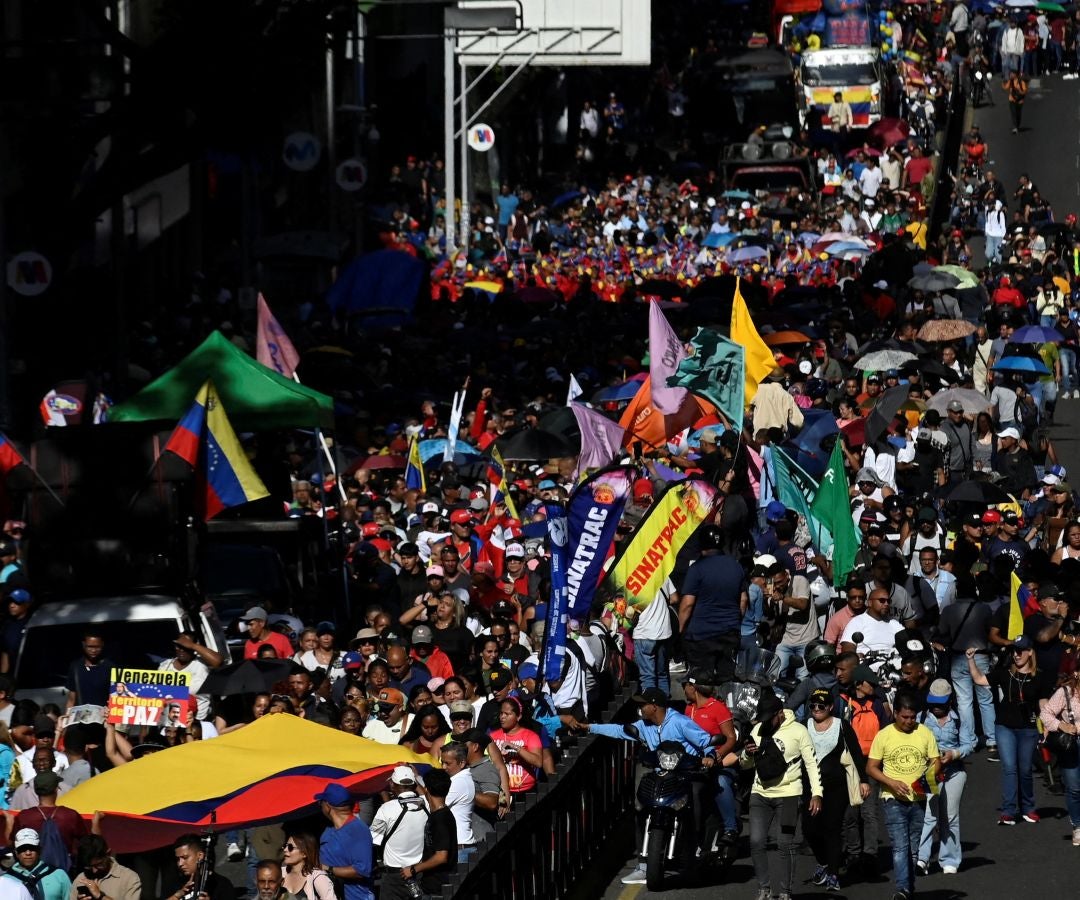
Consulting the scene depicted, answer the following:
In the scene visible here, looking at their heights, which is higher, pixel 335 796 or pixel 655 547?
pixel 335 796

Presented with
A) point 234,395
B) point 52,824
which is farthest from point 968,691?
point 52,824

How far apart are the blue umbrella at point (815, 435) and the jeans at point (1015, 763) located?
253 inches

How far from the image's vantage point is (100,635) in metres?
19.8

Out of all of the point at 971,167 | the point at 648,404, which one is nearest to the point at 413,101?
the point at 971,167

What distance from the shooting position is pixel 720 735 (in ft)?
58.9

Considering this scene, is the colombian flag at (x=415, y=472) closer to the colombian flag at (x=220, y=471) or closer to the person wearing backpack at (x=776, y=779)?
the colombian flag at (x=220, y=471)

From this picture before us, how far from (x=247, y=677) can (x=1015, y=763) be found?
5281 mm

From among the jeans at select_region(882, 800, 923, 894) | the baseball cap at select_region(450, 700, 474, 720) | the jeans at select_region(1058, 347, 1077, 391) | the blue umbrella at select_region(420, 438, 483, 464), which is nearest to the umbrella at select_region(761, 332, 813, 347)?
the jeans at select_region(1058, 347, 1077, 391)

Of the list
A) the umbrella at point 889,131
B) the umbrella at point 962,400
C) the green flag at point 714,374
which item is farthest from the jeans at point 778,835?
the umbrella at point 889,131

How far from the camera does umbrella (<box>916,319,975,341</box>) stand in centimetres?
3188

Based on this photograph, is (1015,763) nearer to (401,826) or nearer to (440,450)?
(401,826)

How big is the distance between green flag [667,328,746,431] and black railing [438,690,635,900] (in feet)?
19.1

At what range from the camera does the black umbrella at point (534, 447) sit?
2702 cm

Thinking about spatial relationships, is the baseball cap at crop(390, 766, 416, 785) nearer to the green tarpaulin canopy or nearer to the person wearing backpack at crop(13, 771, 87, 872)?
the person wearing backpack at crop(13, 771, 87, 872)
